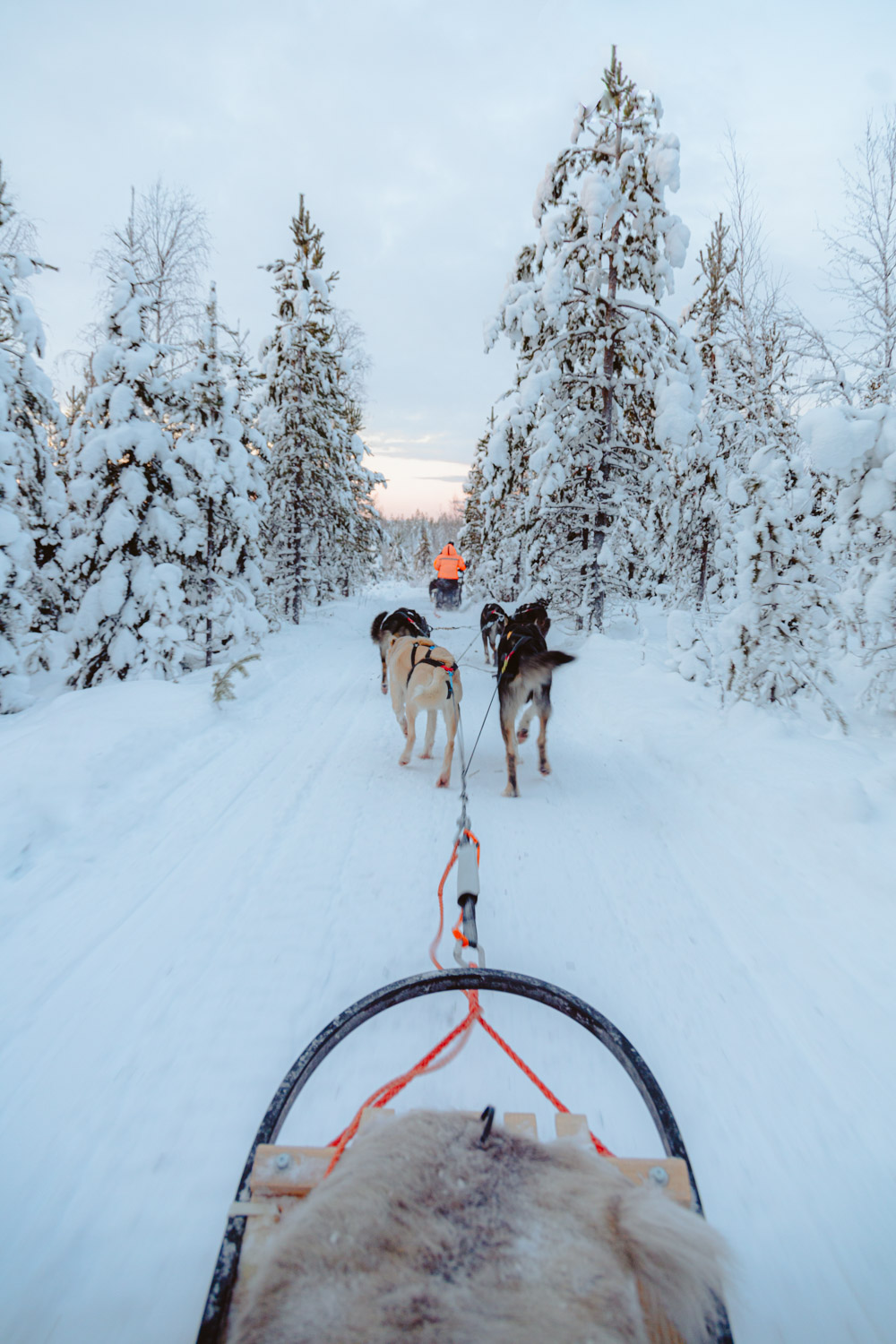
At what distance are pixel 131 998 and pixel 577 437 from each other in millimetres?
11093

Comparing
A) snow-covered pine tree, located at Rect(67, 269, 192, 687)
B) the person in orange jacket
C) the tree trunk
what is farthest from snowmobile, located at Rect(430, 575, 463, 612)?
snow-covered pine tree, located at Rect(67, 269, 192, 687)

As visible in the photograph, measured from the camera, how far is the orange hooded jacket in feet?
69.8

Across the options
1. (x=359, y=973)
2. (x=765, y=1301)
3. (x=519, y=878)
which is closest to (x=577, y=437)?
(x=519, y=878)

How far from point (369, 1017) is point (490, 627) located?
9.81 m

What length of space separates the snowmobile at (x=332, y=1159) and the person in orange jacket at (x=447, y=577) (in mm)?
19764

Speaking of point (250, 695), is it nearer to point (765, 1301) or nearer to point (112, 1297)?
Result: point (112, 1297)

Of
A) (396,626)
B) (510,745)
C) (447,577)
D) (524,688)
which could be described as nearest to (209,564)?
(396,626)

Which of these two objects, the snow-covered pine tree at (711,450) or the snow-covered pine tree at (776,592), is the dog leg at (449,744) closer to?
the snow-covered pine tree at (776,592)

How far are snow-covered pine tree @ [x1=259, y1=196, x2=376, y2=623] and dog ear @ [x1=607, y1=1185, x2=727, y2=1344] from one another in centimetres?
1507

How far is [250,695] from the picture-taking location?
25.4ft

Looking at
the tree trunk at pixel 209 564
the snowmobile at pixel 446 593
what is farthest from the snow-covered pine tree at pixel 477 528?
the tree trunk at pixel 209 564

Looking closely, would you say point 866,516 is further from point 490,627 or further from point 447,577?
point 447,577

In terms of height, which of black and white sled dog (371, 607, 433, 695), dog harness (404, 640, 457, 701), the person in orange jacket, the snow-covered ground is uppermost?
the person in orange jacket

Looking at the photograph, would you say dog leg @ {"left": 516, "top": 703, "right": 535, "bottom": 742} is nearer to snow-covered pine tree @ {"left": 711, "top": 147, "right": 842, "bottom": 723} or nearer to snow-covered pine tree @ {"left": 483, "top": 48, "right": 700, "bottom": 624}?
snow-covered pine tree @ {"left": 711, "top": 147, "right": 842, "bottom": 723}
